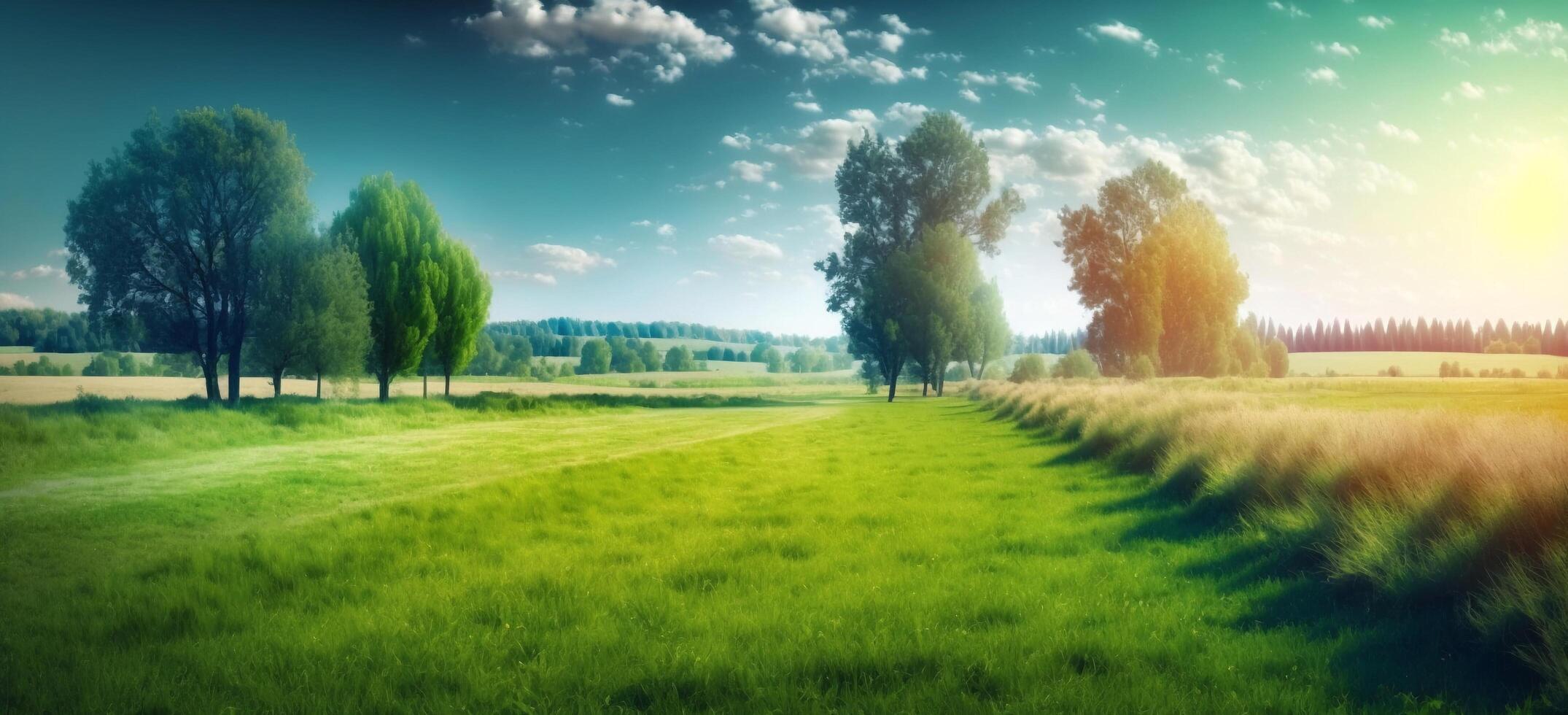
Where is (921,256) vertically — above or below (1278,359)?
above

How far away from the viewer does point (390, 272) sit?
3731cm

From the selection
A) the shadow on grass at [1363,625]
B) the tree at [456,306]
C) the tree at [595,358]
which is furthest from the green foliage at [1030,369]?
the tree at [595,358]

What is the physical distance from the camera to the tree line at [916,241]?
168 feet

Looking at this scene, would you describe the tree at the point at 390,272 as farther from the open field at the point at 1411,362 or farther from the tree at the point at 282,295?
A: the open field at the point at 1411,362

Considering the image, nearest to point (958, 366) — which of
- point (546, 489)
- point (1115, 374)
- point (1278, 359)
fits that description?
point (1278, 359)

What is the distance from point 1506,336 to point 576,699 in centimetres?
14626

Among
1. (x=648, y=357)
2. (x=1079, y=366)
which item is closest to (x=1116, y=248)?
(x=1079, y=366)

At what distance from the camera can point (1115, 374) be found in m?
49.8

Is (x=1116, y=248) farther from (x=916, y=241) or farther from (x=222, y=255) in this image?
(x=222, y=255)

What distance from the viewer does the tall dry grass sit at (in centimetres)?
457

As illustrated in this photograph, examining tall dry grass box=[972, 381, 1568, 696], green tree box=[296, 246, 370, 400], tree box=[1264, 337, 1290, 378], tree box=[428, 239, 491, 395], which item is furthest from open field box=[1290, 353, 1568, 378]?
green tree box=[296, 246, 370, 400]

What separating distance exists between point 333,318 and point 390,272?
6287 millimetres

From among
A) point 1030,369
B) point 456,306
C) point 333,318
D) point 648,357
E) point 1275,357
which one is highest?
point 456,306

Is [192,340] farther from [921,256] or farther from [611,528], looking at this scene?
[921,256]
